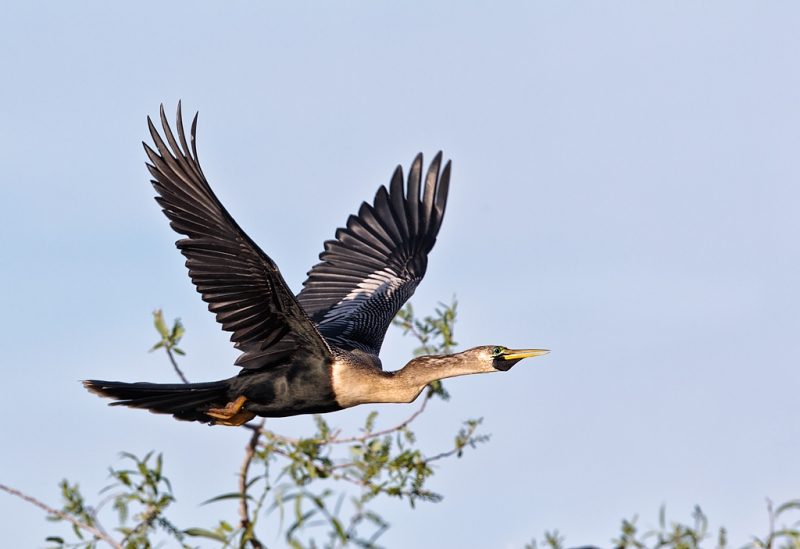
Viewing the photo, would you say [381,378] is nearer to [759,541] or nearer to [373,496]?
[373,496]

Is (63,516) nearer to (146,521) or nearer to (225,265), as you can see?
(146,521)

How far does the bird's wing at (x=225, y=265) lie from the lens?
6.31m

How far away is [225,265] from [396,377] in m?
1.55

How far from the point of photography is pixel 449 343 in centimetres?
763

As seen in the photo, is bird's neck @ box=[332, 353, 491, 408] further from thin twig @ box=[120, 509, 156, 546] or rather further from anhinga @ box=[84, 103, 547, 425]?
thin twig @ box=[120, 509, 156, 546]

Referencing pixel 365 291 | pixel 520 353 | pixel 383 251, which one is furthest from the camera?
pixel 383 251

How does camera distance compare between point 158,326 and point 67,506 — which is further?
point 158,326

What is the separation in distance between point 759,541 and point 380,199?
7506 mm

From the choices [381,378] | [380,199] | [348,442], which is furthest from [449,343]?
[380,199]

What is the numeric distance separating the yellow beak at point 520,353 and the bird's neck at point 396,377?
0.21 m

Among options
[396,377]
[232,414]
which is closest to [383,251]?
[396,377]

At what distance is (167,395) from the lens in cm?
692

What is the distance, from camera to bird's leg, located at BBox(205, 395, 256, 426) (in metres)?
7.10

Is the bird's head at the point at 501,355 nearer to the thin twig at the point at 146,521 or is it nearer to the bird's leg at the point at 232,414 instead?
the bird's leg at the point at 232,414
